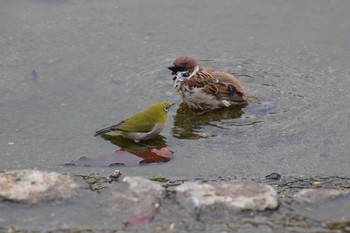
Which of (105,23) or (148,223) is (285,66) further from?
(148,223)

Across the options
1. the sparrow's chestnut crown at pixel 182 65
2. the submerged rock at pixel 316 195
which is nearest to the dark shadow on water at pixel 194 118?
the sparrow's chestnut crown at pixel 182 65

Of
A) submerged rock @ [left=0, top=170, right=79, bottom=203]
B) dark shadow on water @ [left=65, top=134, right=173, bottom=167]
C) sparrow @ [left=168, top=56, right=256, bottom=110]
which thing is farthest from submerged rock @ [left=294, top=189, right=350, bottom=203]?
sparrow @ [left=168, top=56, right=256, bottom=110]

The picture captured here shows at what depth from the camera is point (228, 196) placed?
550 cm

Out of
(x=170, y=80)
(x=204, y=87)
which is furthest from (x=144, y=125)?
(x=170, y=80)

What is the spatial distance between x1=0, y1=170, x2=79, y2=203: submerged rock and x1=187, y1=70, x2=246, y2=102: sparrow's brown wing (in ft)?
9.36

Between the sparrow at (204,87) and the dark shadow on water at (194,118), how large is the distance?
8cm

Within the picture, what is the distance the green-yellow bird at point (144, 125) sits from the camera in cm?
730

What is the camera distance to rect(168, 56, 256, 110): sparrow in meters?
8.23

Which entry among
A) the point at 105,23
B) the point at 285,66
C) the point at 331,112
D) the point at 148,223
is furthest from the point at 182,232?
the point at 105,23

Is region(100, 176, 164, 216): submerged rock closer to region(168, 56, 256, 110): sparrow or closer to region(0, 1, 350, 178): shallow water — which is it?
region(0, 1, 350, 178): shallow water

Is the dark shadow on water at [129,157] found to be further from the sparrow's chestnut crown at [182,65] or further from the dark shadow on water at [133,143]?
the sparrow's chestnut crown at [182,65]

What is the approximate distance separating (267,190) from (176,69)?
299 cm

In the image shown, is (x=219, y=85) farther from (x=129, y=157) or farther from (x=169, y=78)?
(x=129, y=157)

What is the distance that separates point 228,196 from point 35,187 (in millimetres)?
1539
